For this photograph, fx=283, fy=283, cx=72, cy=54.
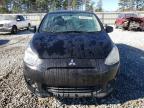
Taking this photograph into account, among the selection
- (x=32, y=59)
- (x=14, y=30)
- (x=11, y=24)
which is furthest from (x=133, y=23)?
(x=32, y=59)

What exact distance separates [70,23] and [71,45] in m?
1.46

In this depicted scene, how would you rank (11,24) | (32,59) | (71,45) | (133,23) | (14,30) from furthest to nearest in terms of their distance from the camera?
(133,23)
(14,30)
(11,24)
(71,45)
(32,59)

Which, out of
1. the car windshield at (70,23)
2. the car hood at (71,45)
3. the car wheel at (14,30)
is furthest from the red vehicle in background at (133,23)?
the car hood at (71,45)

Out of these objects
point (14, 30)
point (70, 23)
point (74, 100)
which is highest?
point (70, 23)

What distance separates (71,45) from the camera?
5176 mm

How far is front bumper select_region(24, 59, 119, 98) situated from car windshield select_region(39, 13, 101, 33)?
64.3 inches

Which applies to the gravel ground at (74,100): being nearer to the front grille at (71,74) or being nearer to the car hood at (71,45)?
the front grille at (71,74)

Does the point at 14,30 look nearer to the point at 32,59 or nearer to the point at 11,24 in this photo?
the point at 11,24

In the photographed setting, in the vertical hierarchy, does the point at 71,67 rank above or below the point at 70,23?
below

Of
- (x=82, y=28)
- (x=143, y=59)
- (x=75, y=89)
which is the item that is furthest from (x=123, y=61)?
(x=75, y=89)

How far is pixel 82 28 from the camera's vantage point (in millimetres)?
6316

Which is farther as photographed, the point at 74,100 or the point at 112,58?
the point at 74,100

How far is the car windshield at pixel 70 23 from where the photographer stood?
6.28 m

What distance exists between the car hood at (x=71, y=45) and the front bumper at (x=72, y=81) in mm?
274
